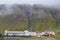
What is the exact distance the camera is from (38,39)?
1213mm

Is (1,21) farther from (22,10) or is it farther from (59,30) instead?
(59,30)

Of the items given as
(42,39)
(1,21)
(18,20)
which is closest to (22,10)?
(18,20)

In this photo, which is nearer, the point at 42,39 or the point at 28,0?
the point at 42,39

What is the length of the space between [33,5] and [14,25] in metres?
0.25

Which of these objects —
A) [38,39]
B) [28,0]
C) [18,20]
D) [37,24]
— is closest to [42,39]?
[38,39]

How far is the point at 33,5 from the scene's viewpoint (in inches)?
51.3

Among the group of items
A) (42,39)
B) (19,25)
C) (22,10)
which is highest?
(22,10)

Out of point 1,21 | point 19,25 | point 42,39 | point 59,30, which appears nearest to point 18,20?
point 19,25

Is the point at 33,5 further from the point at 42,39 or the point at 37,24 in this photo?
the point at 42,39

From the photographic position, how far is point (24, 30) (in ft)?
4.07

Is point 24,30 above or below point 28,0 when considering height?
below

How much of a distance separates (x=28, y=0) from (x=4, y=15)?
0.26 meters

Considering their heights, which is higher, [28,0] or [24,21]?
[28,0]

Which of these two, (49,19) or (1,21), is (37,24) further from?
(1,21)
